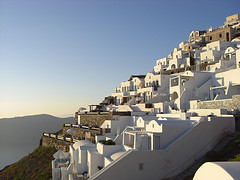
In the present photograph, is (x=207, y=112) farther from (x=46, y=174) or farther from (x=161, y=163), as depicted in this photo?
(x=46, y=174)

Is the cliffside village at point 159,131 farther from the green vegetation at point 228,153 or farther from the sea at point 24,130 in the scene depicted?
the sea at point 24,130

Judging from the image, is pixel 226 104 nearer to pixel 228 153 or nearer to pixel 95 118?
pixel 228 153

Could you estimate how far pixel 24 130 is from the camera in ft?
321

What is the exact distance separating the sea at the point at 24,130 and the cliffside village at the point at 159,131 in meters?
44.5

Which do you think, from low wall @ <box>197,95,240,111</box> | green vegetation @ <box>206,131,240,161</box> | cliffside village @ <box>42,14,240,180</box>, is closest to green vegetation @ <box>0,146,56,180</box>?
cliffside village @ <box>42,14,240,180</box>

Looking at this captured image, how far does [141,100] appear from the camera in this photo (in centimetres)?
4481

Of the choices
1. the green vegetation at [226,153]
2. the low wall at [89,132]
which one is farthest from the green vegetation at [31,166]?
the green vegetation at [226,153]

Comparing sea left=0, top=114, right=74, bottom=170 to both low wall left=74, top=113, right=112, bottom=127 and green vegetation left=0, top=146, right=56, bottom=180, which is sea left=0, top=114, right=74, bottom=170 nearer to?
green vegetation left=0, top=146, right=56, bottom=180

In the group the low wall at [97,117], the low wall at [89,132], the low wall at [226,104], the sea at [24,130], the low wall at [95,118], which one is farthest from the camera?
the sea at [24,130]

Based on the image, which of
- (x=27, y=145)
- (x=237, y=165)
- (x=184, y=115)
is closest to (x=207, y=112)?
(x=184, y=115)

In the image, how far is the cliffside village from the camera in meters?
17.8

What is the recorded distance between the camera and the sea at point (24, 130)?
83.1 m

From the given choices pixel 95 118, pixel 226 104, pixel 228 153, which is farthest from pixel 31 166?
pixel 228 153

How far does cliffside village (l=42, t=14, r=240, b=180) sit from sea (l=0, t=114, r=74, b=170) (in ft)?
146
